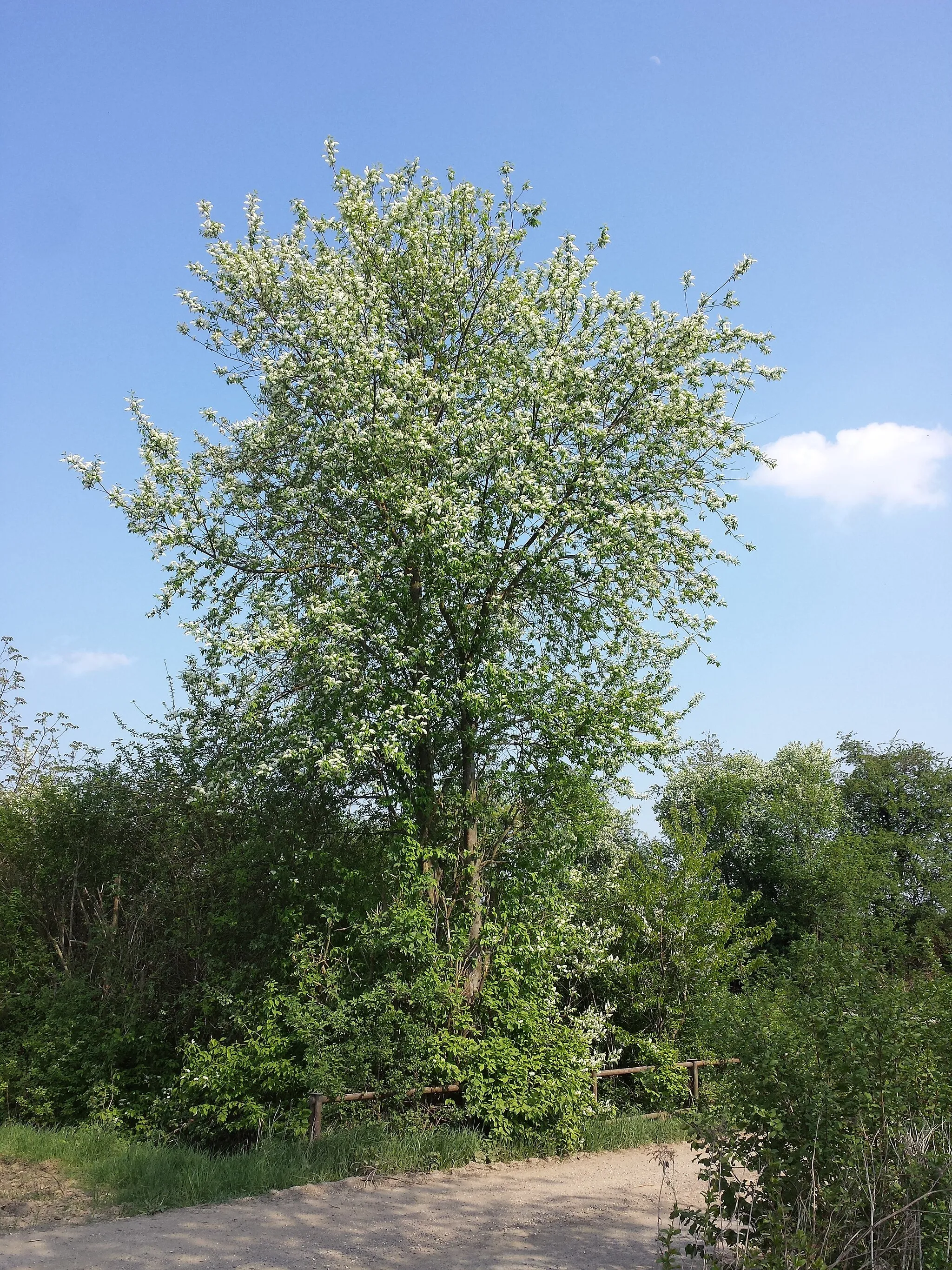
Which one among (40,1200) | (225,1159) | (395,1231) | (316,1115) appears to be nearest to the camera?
(395,1231)

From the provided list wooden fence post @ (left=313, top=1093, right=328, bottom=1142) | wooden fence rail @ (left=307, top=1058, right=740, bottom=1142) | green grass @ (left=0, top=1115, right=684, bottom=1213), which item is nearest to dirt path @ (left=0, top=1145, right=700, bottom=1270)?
green grass @ (left=0, top=1115, right=684, bottom=1213)

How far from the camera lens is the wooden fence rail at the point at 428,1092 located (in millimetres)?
9586

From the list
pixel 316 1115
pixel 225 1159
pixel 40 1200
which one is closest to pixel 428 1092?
pixel 316 1115

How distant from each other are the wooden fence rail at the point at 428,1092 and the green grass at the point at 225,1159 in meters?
0.26

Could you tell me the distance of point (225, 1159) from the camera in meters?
8.95

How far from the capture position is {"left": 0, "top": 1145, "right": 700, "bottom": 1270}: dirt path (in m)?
6.41

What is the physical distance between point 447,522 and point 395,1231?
6.88 m

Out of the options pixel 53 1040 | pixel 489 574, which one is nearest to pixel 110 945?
pixel 53 1040

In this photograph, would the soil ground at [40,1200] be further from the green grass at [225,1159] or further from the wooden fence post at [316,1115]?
the wooden fence post at [316,1115]

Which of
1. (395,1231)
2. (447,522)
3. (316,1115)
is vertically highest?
(447,522)

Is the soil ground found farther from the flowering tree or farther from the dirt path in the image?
the flowering tree

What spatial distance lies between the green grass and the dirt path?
224 mm

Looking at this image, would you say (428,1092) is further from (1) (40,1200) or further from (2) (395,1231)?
(1) (40,1200)

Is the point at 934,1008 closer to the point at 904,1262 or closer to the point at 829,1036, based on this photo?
the point at 829,1036
